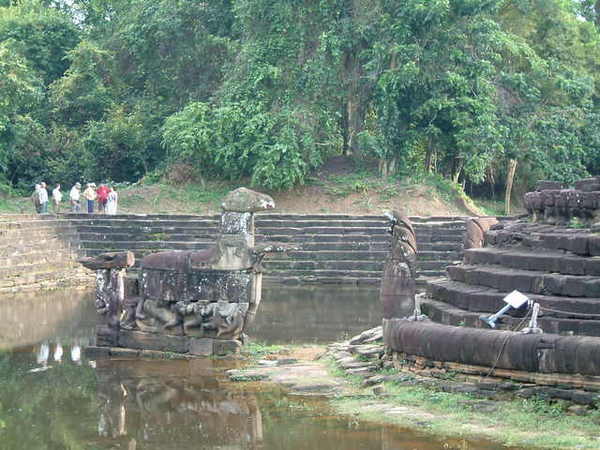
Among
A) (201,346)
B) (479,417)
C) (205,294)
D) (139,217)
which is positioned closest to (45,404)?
(201,346)

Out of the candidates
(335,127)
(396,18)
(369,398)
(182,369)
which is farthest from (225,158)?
(369,398)

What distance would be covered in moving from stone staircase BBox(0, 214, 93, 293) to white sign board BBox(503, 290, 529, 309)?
47.2 ft

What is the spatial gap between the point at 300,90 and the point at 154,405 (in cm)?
2072

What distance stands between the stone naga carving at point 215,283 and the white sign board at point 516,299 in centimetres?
461

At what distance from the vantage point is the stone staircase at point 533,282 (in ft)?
34.7

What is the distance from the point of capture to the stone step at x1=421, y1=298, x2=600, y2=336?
1034cm

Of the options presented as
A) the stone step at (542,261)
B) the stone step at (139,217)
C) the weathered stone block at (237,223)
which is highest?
the weathered stone block at (237,223)

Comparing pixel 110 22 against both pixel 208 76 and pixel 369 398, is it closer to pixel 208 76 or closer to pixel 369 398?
pixel 208 76

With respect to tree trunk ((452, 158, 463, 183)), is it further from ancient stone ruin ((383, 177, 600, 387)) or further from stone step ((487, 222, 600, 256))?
ancient stone ruin ((383, 177, 600, 387))

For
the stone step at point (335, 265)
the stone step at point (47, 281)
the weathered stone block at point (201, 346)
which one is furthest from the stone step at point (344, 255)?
the weathered stone block at point (201, 346)

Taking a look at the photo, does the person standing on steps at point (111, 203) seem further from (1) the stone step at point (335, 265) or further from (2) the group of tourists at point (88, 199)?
(1) the stone step at point (335, 265)

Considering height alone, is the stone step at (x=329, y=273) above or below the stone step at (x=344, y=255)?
below

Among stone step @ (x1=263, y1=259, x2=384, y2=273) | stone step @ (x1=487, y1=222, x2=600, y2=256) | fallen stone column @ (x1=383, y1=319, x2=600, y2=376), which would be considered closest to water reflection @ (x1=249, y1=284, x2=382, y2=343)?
stone step @ (x1=263, y1=259, x2=384, y2=273)

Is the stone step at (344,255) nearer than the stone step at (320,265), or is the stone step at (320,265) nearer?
the stone step at (320,265)
